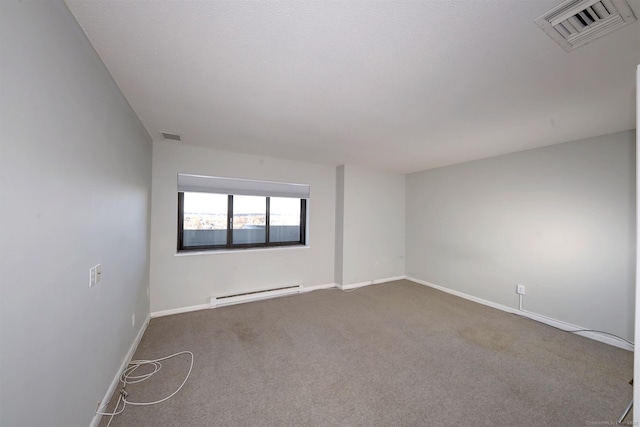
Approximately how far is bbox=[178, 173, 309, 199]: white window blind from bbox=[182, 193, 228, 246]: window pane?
6.5 inches

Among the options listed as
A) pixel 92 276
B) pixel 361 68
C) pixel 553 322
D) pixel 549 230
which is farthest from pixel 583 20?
pixel 553 322

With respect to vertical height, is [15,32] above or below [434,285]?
above

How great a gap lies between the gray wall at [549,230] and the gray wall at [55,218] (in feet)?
15.5

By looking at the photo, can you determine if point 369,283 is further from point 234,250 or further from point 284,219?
point 234,250

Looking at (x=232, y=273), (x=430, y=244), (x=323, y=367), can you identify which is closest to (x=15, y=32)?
(x=323, y=367)

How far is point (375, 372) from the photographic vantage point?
2146 mm

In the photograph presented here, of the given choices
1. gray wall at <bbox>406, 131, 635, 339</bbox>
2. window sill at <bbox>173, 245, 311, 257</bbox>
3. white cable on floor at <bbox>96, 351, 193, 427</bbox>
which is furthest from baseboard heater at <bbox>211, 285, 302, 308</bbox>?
gray wall at <bbox>406, 131, 635, 339</bbox>

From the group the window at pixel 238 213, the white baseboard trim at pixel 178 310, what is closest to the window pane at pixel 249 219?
the window at pixel 238 213

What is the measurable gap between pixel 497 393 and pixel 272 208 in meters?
3.61

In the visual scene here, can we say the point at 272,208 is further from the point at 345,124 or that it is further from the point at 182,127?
the point at 345,124

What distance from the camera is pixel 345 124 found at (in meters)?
2.55

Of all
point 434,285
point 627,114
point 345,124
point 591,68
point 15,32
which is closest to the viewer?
point 15,32

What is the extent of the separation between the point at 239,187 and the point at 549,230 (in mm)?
4464

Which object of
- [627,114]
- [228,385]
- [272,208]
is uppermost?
[627,114]
